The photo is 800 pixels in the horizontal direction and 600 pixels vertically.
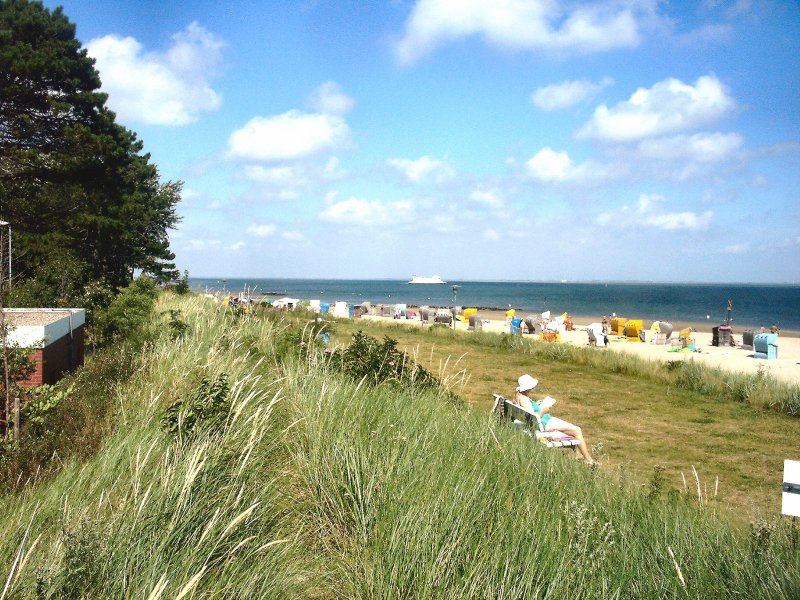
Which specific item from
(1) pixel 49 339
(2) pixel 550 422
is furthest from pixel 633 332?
(1) pixel 49 339

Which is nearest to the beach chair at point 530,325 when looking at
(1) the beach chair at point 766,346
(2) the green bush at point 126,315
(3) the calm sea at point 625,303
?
(1) the beach chair at point 766,346

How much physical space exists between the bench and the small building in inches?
185

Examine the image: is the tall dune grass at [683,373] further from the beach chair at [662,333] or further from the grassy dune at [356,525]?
the beach chair at [662,333]

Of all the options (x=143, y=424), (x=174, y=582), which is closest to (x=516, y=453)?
(x=174, y=582)

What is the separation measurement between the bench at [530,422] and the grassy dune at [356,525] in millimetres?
1453

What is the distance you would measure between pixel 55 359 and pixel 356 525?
5.64m

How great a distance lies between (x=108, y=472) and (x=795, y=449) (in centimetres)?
794

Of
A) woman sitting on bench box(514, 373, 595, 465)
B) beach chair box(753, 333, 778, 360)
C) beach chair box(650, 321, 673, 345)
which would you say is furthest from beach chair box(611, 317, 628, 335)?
woman sitting on bench box(514, 373, 595, 465)

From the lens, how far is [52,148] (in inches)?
655

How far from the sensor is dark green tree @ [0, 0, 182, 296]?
51.3ft

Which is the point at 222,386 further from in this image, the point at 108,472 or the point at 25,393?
the point at 25,393

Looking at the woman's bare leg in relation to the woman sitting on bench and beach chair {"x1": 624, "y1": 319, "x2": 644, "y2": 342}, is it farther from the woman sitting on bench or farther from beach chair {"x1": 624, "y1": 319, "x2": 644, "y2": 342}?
beach chair {"x1": 624, "y1": 319, "x2": 644, "y2": 342}

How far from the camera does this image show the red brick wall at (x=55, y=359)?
6.09m

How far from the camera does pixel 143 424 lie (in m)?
3.96
